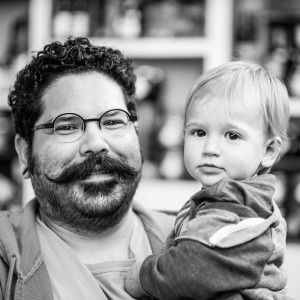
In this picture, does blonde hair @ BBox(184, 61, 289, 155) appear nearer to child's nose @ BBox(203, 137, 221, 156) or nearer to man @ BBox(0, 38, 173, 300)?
child's nose @ BBox(203, 137, 221, 156)

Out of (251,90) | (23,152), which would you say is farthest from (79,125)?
(251,90)

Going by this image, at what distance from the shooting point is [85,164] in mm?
1580

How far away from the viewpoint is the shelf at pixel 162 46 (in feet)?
11.7

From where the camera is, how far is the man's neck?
1.67 metres

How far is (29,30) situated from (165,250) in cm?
290

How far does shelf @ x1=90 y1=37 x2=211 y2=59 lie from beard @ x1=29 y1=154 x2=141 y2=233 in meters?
A: 2.01

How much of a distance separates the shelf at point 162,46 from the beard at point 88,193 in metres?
2.01

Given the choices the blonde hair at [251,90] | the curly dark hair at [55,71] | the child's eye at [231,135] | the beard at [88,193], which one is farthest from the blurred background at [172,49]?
the child's eye at [231,135]

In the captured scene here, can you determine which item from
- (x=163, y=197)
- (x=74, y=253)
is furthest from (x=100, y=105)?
(x=163, y=197)

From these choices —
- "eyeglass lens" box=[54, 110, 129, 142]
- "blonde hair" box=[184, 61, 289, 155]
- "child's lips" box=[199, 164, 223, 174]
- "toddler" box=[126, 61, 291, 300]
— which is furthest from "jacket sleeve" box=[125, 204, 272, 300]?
"eyeglass lens" box=[54, 110, 129, 142]

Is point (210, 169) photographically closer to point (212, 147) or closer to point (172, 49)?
point (212, 147)

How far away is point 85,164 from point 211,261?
1.73ft

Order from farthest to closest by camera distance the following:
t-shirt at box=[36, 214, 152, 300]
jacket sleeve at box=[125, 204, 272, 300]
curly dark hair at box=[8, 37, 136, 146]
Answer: curly dark hair at box=[8, 37, 136, 146], t-shirt at box=[36, 214, 152, 300], jacket sleeve at box=[125, 204, 272, 300]

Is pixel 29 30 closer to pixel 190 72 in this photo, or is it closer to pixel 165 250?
pixel 190 72
